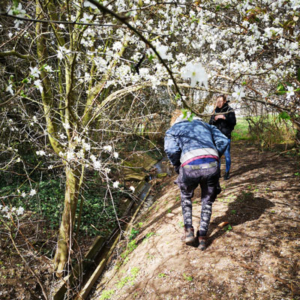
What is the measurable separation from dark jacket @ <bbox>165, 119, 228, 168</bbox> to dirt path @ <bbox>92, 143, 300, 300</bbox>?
1.33m

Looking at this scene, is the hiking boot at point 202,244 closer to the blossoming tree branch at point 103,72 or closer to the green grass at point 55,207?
the blossoming tree branch at point 103,72

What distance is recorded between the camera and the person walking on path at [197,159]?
283cm

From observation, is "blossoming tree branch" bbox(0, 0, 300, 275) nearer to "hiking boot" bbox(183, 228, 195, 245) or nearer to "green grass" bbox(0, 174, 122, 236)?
"hiking boot" bbox(183, 228, 195, 245)

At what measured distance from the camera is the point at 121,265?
13.6 feet

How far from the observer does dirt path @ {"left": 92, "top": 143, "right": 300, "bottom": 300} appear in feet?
8.31

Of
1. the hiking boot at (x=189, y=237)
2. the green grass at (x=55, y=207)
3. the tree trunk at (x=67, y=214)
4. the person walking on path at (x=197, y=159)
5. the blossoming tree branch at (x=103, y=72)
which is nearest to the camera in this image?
the blossoming tree branch at (x=103, y=72)

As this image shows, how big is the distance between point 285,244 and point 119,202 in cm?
494

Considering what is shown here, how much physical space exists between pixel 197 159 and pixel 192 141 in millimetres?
267

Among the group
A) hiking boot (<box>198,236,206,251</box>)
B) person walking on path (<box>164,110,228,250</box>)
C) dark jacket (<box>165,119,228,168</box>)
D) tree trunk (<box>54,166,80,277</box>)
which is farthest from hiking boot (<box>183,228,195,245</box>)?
tree trunk (<box>54,166,80,277</box>)

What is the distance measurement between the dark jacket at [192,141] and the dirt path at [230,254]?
52.3 inches

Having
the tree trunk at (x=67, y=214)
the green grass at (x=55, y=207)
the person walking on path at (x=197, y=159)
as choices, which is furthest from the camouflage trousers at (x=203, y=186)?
the green grass at (x=55, y=207)

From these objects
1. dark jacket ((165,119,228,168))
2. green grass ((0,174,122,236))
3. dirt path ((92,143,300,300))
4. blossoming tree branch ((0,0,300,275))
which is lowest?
green grass ((0,174,122,236))

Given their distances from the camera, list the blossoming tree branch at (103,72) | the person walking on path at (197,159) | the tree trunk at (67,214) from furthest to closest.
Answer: the tree trunk at (67,214)
the person walking on path at (197,159)
the blossoming tree branch at (103,72)

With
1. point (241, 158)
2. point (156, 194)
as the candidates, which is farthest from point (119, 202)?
point (241, 158)
